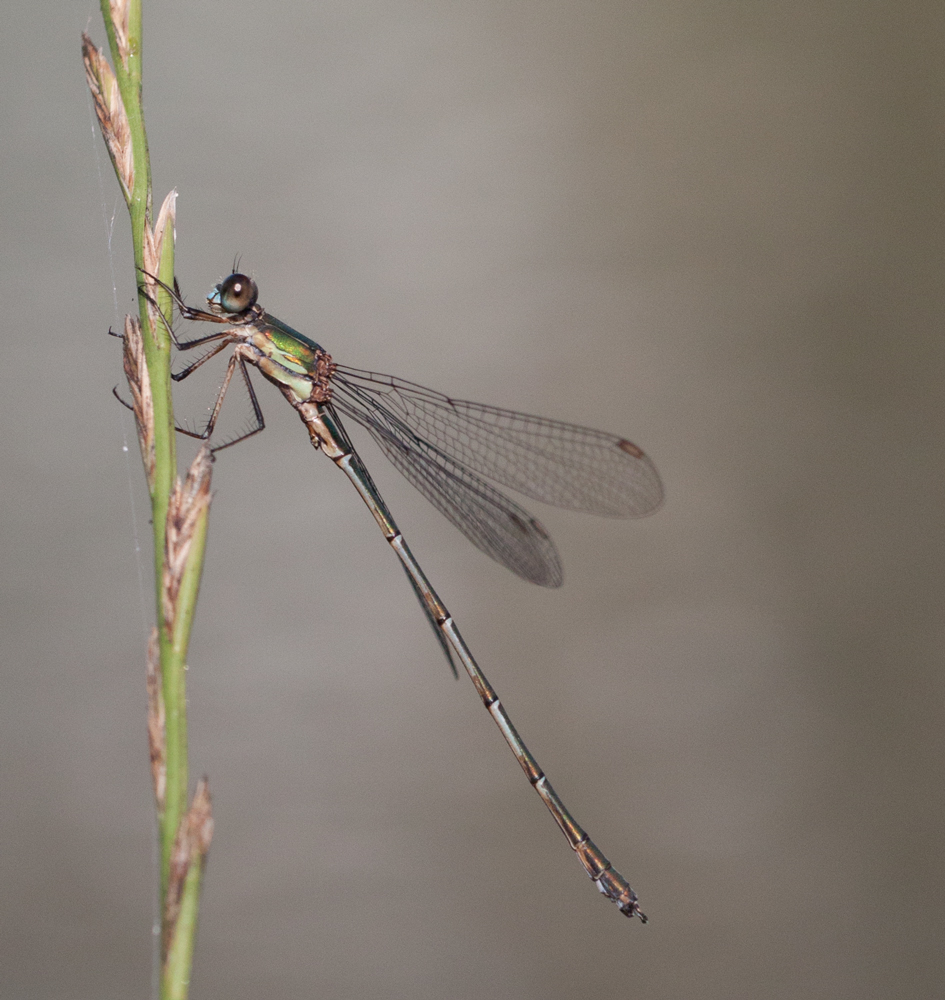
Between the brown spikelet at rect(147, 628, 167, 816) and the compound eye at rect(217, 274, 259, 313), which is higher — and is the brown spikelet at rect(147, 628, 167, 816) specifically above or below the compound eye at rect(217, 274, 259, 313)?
below

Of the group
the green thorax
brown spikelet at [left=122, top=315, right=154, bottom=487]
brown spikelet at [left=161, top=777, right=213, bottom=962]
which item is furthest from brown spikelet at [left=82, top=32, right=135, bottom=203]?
the green thorax

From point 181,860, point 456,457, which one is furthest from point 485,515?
point 181,860

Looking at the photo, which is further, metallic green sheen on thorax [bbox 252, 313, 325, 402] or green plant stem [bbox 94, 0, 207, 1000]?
metallic green sheen on thorax [bbox 252, 313, 325, 402]

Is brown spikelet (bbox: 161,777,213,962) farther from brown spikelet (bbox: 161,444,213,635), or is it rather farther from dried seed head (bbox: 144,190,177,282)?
dried seed head (bbox: 144,190,177,282)

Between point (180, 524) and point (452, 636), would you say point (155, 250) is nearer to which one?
point (180, 524)

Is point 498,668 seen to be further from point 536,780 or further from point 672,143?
point 672,143

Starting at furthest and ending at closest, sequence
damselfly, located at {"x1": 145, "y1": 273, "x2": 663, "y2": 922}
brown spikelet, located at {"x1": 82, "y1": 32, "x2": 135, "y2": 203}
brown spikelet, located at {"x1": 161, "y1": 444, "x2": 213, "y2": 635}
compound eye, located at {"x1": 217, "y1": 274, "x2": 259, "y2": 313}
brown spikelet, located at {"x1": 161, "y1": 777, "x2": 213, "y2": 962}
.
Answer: damselfly, located at {"x1": 145, "y1": 273, "x2": 663, "y2": 922}
compound eye, located at {"x1": 217, "y1": 274, "x2": 259, "y2": 313}
brown spikelet, located at {"x1": 82, "y1": 32, "x2": 135, "y2": 203}
brown spikelet, located at {"x1": 161, "y1": 444, "x2": 213, "y2": 635}
brown spikelet, located at {"x1": 161, "y1": 777, "x2": 213, "y2": 962}
